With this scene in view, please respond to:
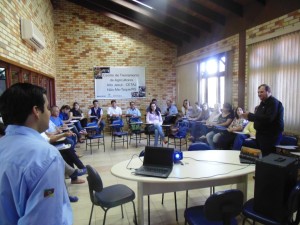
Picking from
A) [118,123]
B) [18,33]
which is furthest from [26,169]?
[118,123]

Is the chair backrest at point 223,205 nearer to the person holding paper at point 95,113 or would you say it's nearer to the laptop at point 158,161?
the laptop at point 158,161

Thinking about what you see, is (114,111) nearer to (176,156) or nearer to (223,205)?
(176,156)

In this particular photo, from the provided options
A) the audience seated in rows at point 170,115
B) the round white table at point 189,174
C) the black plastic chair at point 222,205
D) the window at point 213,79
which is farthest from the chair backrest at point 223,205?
the audience seated in rows at point 170,115

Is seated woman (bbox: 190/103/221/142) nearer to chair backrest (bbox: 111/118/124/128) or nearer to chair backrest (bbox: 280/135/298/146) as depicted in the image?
chair backrest (bbox: 280/135/298/146)

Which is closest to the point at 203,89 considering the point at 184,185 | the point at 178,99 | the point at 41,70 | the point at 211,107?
the point at 211,107

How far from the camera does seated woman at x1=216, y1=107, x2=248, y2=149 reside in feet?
15.3

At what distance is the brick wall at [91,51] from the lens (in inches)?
307

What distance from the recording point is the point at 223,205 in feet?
5.27

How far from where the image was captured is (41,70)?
5.59 meters

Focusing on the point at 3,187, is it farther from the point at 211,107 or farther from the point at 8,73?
the point at 211,107

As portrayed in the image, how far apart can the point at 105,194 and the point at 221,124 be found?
11.5ft

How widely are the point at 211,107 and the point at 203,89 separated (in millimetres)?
730

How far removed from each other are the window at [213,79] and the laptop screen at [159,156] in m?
4.30

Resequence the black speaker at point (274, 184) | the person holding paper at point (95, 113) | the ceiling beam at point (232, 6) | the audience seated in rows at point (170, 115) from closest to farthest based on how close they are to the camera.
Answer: the black speaker at point (274, 184), the ceiling beam at point (232, 6), the audience seated in rows at point (170, 115), the person holding paper at point (95, 113)
